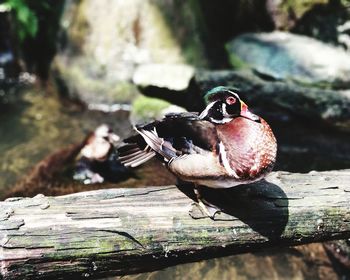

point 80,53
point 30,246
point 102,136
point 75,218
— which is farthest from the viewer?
point 80,53

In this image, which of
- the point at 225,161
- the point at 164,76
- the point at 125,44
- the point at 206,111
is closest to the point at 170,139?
the point at 206,111

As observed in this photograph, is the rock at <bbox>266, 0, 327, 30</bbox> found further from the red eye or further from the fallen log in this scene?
the red eye

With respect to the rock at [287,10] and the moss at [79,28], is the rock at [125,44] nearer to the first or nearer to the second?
the moss at [79,28]

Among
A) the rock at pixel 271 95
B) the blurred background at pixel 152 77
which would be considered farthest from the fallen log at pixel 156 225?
the rock at pixel 271 95

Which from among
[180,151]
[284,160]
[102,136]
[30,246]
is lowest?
[284,160]

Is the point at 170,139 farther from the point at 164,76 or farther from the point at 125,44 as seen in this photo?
the point at 125,44

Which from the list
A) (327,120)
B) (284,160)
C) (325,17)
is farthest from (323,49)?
(284,160)

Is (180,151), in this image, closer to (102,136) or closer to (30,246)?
(30,246)

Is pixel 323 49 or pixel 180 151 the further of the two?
pixel 323 49
